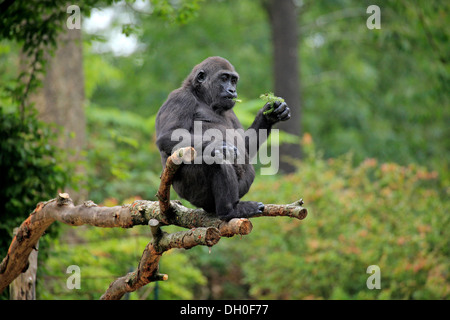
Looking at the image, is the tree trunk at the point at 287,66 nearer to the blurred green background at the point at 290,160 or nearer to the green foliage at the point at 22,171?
the blurred green background at the point at 290,160

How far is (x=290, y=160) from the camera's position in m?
12.0

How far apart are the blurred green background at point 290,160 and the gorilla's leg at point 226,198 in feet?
9.04

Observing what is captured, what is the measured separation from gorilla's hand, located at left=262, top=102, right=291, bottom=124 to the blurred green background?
2.07m

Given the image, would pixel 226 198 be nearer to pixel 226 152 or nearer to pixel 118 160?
pixel 226 152

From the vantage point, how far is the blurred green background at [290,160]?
6.72m

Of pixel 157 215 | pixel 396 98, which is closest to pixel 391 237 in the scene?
pixel 157 215

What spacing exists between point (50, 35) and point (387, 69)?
15464 mm

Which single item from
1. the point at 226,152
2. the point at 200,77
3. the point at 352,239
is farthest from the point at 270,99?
the point at 352,239

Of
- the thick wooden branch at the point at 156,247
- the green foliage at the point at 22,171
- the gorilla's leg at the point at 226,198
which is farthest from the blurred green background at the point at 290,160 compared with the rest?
the gorilla's leg at the point at 226,198

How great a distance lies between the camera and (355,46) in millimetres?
19562

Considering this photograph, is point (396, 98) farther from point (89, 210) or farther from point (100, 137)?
point (89, 210)

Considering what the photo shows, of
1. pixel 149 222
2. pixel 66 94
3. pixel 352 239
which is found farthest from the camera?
pixel 66 94

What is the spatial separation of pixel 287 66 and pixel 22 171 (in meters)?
9.58

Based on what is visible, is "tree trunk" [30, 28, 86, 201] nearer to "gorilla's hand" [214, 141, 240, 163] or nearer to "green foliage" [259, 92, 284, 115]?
"green foliage" [259, 92, 284, 115]
